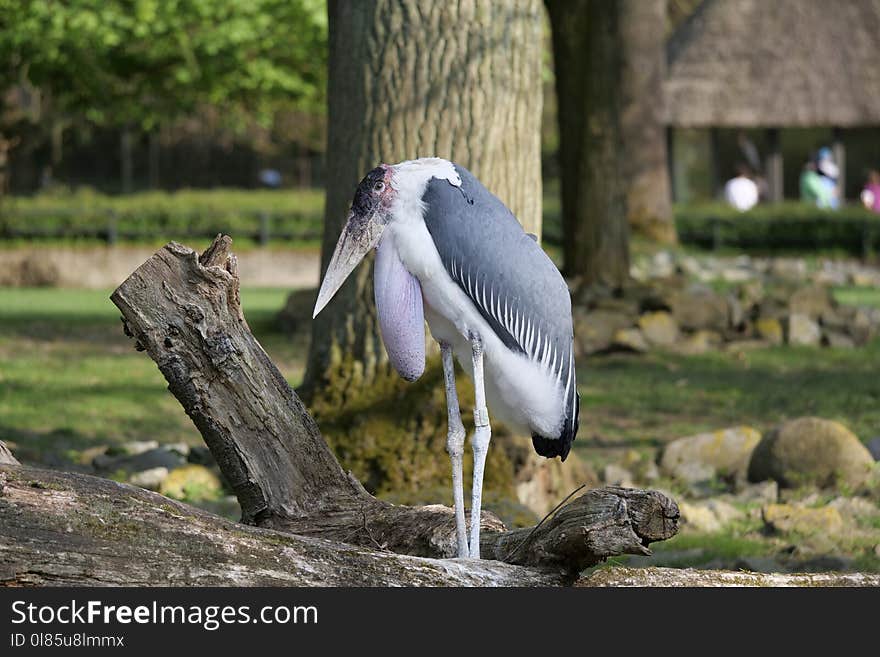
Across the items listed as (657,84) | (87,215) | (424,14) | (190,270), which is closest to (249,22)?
(87,215)

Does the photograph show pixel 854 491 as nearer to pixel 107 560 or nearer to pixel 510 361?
pixel 510 361

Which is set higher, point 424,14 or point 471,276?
point 424,14

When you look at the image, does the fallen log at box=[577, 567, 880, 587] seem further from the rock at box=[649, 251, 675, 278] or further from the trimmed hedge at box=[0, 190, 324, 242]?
the trimmed hedge at box=[0, 190, 324, 242]

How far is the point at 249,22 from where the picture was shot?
25.9 metres

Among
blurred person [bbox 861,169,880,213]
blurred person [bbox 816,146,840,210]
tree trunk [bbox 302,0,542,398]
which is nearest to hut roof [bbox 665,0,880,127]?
blurred person [bbox 816,146,840,210]

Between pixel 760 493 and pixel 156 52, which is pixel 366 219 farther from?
pixel 156 52

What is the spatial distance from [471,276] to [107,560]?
4.54 feet

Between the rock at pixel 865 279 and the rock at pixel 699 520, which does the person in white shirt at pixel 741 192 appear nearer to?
the rock at pixel 865 279

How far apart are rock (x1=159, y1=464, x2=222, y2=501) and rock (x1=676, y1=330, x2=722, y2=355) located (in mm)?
7250

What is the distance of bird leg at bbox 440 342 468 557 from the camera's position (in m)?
4.76

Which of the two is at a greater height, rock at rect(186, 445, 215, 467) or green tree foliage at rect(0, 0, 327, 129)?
green tree foliage at rect(0, 0, 327, 129)

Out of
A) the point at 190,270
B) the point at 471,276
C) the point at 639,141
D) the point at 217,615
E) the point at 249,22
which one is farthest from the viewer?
the point at 249,22

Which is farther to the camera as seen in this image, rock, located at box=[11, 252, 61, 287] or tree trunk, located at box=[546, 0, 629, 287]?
rock, located at box=[11, 252, 61, 287]

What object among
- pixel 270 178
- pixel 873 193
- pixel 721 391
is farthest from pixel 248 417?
pixel 270 178
